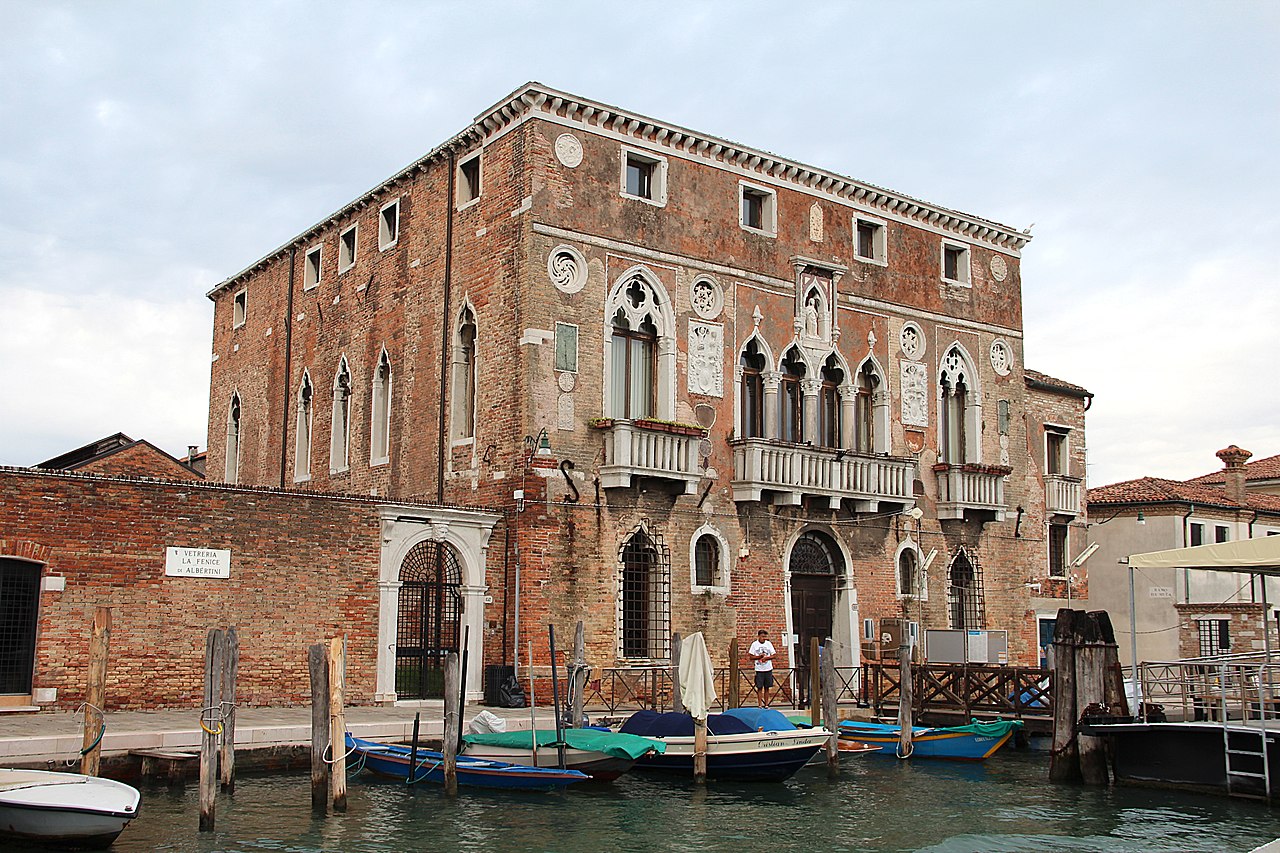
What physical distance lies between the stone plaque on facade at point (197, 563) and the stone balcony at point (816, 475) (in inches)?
303

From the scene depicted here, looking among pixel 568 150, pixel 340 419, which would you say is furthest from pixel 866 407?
pixel 340 419

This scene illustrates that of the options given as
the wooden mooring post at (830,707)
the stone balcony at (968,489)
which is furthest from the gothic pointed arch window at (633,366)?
the stone balcony at (968,489)

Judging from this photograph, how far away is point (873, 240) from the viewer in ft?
75.4

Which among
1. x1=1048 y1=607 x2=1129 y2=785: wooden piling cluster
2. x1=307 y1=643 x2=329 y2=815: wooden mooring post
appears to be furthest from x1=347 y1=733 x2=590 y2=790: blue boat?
x1=1048 y1=607 x2=1129 y2=785: wooden piling cluster

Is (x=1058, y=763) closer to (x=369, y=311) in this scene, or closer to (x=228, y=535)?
(x=228, y=535)

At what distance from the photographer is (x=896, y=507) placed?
22.1 m

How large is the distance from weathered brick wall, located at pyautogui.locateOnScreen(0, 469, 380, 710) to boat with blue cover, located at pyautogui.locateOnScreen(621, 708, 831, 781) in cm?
433

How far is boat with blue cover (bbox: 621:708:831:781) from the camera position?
15.0 m

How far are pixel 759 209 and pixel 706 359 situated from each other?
306 cm

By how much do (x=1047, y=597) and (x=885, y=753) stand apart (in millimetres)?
8354

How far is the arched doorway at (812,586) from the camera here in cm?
2088

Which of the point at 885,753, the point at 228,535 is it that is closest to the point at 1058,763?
the point at 885,753

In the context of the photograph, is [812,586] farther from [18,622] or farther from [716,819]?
[18,622]

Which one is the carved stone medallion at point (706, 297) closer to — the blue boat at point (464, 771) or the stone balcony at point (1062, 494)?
the blue boat at point (464, 771)
